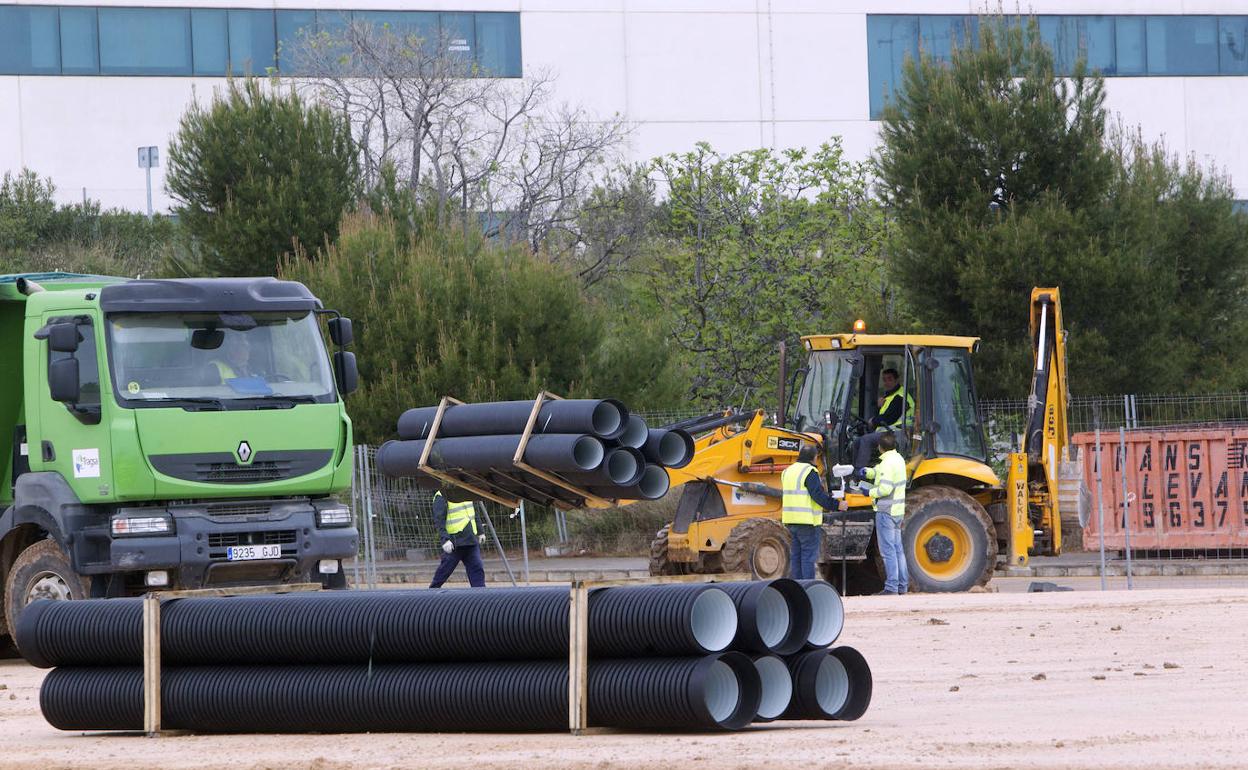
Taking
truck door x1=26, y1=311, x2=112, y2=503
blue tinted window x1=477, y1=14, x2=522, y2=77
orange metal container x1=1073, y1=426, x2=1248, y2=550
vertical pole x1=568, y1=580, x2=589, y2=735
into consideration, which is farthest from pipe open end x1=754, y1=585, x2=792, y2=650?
blue tinted window x1=477, y1=14, x2=522, y2=77

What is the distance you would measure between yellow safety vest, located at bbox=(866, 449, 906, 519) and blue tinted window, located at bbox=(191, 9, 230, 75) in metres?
28.2

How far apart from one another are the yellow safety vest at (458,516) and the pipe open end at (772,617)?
9309 millimetres

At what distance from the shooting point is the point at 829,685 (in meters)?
10.3

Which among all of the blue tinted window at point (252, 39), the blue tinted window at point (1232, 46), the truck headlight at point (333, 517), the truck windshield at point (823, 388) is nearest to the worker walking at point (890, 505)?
the truck windshield at point (823, 388)

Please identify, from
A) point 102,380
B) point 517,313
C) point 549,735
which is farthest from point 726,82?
point 549,735

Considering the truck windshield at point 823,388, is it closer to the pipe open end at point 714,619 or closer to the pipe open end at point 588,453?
the pipe open end at point 588,453

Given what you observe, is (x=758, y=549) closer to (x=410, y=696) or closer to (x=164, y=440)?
(x=164, y=440)

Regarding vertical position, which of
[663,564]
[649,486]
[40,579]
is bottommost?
[663,564]

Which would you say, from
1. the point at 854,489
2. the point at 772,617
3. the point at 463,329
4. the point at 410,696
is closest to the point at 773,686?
the point at 772,617

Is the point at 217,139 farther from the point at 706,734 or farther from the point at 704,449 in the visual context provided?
the point at 706,734

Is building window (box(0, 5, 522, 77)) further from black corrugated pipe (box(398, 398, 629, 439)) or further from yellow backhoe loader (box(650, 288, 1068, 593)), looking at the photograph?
black corrugated pipe (box(398, 398, 629, 439))

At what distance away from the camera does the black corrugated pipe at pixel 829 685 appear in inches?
397

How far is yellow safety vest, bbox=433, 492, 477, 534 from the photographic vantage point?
19125mm

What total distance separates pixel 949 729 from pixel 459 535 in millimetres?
10051
